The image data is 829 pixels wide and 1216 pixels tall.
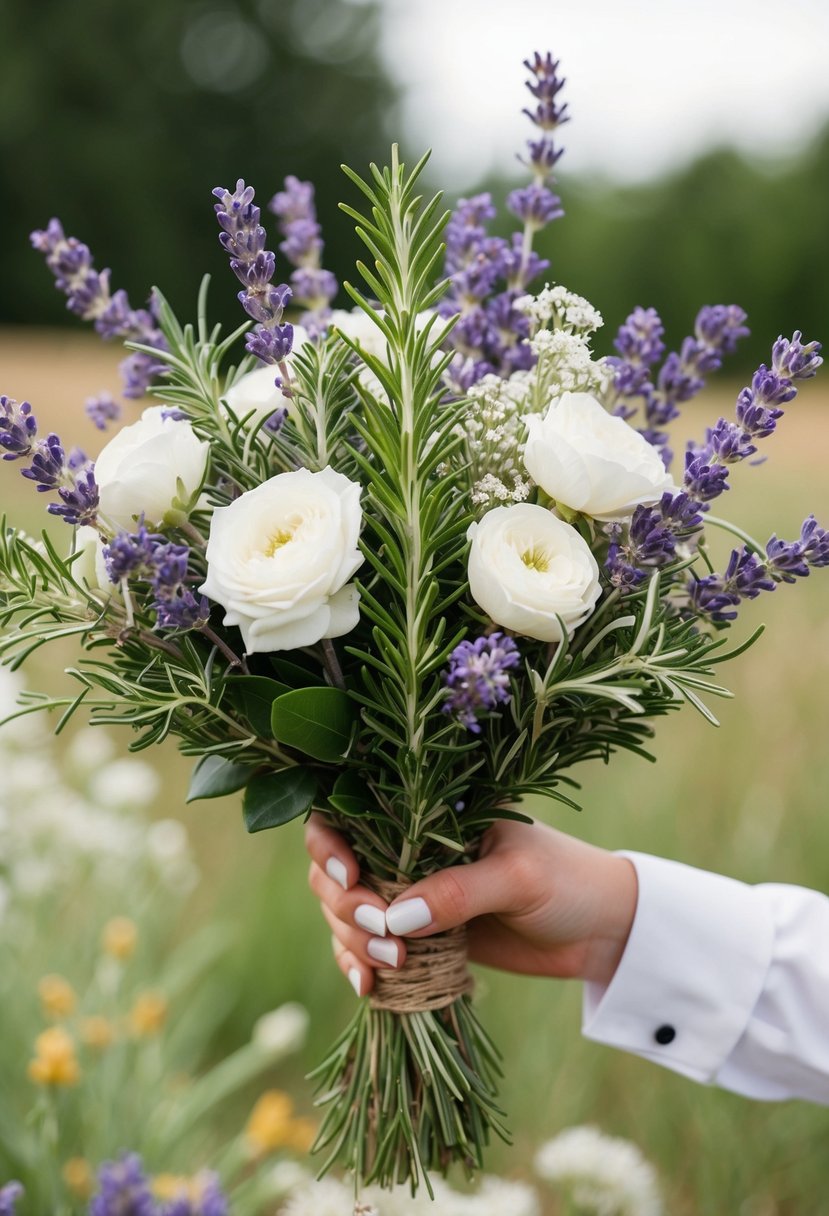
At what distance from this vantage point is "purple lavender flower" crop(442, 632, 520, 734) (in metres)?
0.67

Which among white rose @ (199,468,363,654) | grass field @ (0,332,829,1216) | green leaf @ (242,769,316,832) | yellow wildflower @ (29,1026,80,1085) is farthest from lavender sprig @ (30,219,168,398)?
grass field @ (0,332,829,1216)

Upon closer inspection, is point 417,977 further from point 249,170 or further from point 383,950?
point 249,170

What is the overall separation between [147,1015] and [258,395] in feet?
3.33

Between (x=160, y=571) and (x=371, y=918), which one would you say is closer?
(x=160, y=571)

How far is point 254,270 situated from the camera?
730 mm

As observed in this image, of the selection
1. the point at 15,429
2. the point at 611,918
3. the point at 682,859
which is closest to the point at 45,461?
the point at 15,429

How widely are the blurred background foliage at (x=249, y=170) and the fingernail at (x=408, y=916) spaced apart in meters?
9.50

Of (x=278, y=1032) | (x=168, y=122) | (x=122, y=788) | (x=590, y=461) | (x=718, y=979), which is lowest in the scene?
(x=278, y=1032)

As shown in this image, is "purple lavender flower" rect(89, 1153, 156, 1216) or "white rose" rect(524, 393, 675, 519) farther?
"white rose" rect(524, 393, 675, 519)

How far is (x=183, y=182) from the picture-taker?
14.1 meters

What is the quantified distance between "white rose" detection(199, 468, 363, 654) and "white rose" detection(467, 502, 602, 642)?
0.08m

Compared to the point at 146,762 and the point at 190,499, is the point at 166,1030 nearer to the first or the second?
the point at 146,762

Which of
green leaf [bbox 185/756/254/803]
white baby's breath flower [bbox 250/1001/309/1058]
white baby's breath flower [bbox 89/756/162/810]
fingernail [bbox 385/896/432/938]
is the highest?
green leaf [bbox 185/756/254/803]

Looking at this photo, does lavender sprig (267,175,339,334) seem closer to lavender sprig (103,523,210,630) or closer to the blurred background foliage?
lavender sprig (103,523,210,630)
